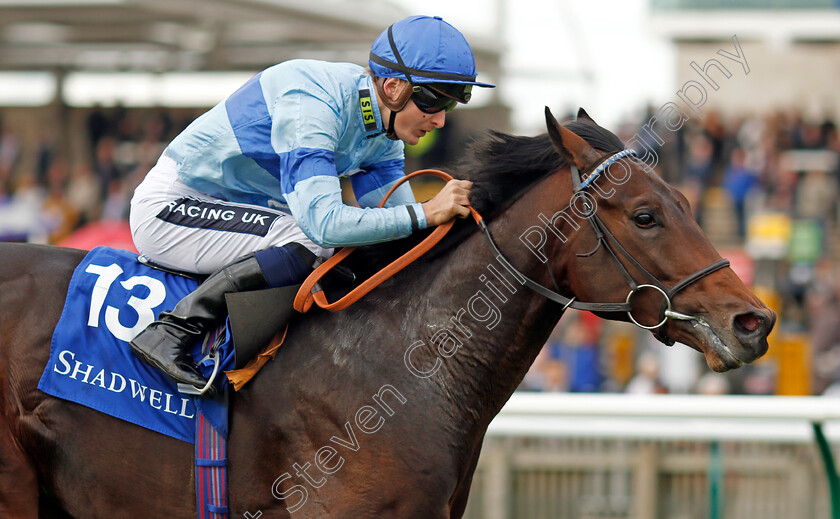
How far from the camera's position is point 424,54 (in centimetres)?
282

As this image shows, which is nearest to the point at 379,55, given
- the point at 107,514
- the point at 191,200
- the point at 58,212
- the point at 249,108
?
the point at 249,108

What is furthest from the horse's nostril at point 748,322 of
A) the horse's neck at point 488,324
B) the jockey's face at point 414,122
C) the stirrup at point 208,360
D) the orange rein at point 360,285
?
the stirrup at point 208,360

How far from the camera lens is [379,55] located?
114 inches

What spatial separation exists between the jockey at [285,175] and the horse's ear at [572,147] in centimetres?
31

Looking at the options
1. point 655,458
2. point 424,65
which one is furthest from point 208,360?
point 655,458

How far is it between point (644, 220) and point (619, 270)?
156 millimetres

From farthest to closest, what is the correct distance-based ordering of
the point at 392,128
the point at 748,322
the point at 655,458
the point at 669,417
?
the point at 655,458 < the point at 669,417 < the point at 392,128 < the point at 748,322

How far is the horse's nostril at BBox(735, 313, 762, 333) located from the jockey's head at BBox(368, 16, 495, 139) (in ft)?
3.26

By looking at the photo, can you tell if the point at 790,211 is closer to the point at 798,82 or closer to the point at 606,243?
the point at 606,243

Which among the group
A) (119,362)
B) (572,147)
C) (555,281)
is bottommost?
(119,362)

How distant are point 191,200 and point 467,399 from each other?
3.56 feet

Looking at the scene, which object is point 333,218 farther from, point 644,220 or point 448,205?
point 644,220

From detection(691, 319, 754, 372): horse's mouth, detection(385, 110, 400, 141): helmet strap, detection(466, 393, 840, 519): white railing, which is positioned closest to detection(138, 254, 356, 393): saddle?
detection(385, 110, 400, 141): helmet strap

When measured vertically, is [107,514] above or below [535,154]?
below
